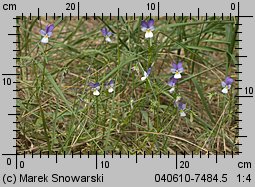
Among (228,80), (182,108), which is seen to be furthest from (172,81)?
(228,80)

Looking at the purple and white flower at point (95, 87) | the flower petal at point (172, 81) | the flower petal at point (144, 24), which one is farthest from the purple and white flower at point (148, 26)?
the purple and white flower at point (95, 87)

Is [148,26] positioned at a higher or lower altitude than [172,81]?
higher

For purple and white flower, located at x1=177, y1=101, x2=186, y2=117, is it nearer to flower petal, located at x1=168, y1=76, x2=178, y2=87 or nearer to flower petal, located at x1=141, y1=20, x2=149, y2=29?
flower petal, located at x1=168, y1=76, x2=178, y2=87

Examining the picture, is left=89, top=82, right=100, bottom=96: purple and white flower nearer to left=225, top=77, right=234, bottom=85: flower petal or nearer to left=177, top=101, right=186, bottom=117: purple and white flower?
left=177, top=101, right=186, bottom=117: purple and white flower

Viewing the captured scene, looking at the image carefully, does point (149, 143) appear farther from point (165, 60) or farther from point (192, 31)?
point (192, 31)

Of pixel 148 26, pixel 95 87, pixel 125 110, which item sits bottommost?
pixel 125 110

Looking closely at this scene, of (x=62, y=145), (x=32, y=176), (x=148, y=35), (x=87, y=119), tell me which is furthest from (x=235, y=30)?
(x=32, y=176)

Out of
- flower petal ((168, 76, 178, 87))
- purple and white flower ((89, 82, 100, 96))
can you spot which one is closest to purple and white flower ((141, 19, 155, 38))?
flower petal ((168, 76, 178, 87))

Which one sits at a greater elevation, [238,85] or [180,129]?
[238,85]

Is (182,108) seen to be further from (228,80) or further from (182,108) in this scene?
(228,80)

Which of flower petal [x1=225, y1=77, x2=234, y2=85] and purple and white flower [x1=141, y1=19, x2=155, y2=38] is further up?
purple and white flower [x1=141, y1=19, x2=155, y2=38]

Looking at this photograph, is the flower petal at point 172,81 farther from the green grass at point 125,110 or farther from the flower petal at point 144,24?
the flower petal at point 144,24
